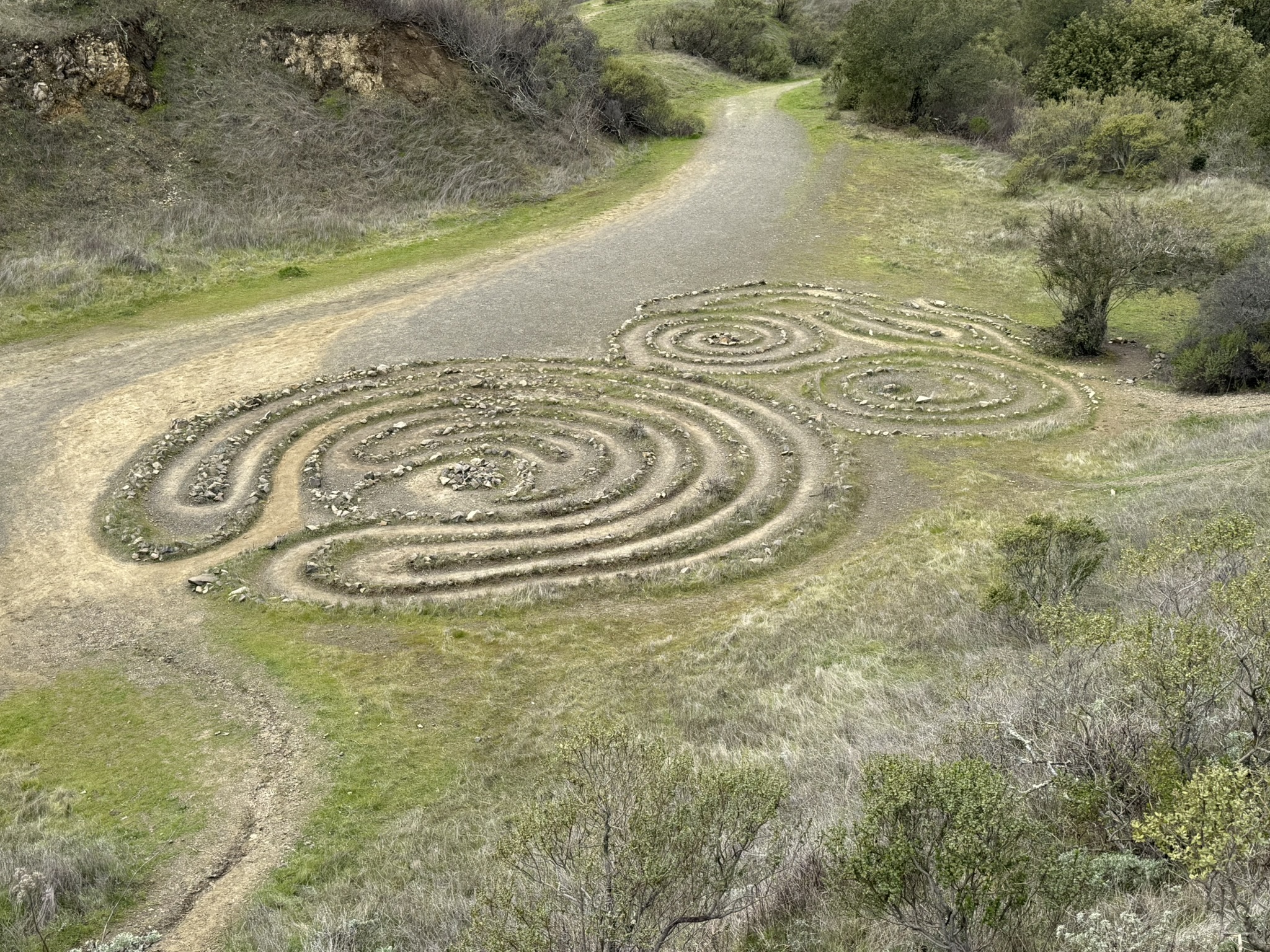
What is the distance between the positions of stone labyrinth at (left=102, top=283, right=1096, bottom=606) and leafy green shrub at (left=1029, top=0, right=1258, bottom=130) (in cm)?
2435

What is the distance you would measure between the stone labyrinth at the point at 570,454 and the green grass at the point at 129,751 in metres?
2.90

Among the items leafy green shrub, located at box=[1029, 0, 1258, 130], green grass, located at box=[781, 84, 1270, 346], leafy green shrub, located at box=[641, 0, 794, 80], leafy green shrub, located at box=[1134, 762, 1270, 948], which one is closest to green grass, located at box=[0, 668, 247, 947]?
leafy green shrub, located at box=[1134, 762, 1270, 948]

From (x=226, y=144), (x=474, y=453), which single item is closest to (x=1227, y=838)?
(x=474, y=453)

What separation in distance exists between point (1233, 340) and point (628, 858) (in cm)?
2192

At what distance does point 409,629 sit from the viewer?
15.7m

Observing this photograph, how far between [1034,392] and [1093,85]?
30313 mm

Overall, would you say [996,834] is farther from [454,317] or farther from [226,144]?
[226,144]

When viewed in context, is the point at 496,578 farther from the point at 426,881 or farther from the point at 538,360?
the point at 538,360

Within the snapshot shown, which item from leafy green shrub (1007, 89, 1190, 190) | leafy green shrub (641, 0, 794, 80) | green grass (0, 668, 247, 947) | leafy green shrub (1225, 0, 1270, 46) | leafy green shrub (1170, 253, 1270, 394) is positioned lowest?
green grass (0, 668, 247, 947)

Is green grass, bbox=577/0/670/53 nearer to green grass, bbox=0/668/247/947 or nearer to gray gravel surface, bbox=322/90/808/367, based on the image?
gray gravel surface, bbox=322/90/808/367

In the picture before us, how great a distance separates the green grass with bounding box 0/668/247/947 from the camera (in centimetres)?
1136

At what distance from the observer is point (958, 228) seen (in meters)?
37.3

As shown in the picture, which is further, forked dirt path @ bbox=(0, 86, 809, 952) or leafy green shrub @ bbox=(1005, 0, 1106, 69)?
leafy green shrub @ bbox=(1005, 0, 1106, 69)

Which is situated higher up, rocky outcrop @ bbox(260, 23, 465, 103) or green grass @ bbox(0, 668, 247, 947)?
rocky outcrop @ bbox(260, 23, 465, 103)
